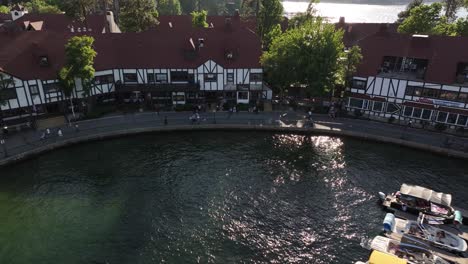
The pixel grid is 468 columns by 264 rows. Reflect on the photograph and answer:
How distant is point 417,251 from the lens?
2977cm

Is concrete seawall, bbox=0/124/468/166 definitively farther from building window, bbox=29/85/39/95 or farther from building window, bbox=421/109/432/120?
A: building window, bbox=29/85/39/95

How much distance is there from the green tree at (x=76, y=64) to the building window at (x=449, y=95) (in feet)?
183

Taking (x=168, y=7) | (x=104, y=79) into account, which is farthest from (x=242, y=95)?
(x=168, y=7)

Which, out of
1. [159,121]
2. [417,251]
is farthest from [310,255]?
[159,121]

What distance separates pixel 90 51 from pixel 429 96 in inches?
2159

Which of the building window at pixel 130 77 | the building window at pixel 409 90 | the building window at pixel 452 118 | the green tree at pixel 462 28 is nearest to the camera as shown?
the building window at pixel 452 118

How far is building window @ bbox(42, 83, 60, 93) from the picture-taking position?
5191 cm

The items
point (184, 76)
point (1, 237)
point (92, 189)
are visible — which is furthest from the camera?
point (184, 76)

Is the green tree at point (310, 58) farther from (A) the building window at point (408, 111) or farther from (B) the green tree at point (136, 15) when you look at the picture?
(B) the green tree at point (136, 15)

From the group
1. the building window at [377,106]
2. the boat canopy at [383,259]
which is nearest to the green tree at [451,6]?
the building window at [377,106]

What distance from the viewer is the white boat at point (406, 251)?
28.7m

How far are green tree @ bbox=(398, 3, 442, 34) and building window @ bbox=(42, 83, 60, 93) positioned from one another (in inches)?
2742

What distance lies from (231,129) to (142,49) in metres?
23.4

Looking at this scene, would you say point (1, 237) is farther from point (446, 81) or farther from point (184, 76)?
point (446, 81)
